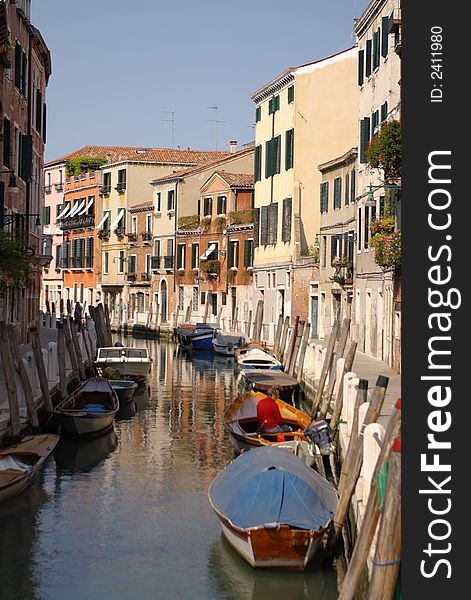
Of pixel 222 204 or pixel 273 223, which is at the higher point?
pixel 222 204

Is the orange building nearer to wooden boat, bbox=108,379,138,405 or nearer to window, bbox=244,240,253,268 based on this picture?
window, bbox=244,240,253,268

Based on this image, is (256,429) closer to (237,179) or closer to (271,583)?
(271,583)

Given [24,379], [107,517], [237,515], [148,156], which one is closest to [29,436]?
[24,379]

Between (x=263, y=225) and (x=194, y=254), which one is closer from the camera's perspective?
(x=263, y=225)

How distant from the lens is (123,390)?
985 inches

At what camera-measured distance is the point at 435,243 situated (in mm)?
6500

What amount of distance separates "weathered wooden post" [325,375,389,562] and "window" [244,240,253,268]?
122ft

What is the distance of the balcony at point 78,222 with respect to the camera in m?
68.3

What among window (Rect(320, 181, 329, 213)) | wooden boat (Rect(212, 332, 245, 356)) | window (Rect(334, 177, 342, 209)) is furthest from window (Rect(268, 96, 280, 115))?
wooden boat (Rect(212, 332, 245, 356))

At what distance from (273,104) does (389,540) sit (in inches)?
1477

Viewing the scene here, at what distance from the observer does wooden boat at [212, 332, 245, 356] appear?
137 ft

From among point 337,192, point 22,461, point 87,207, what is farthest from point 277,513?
point 87,207

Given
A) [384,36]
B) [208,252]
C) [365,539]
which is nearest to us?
[365,539]

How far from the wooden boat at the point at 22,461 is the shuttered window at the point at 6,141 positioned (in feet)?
34.5
